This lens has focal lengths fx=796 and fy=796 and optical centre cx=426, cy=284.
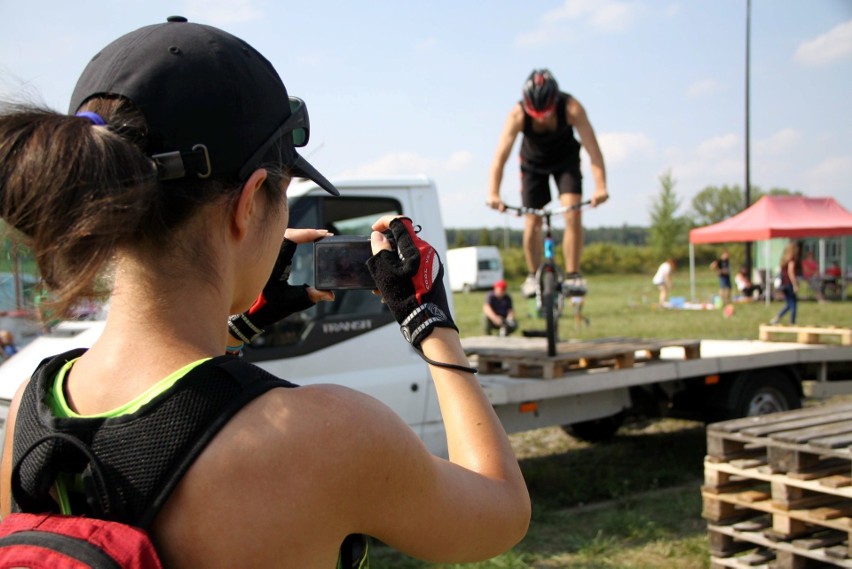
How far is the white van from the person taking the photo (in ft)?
155

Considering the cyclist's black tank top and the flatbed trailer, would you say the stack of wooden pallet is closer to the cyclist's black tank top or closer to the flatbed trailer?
the flatbed trailer

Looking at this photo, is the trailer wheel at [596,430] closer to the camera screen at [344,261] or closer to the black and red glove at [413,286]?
the camera screen at [344,261]

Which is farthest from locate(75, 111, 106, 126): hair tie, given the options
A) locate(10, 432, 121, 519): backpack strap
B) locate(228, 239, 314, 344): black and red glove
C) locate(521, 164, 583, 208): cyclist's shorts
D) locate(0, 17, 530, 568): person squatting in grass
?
locate(521, 164, 583, 208): cyclist's shorts

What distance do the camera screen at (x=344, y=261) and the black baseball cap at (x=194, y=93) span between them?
45cm

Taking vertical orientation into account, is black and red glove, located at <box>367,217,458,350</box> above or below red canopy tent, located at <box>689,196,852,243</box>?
below

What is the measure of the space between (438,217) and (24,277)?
472 centimetres

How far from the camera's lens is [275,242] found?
131 centimetres

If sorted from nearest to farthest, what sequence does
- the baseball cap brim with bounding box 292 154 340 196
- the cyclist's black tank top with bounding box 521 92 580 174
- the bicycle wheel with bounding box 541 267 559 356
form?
the baseball cap brim with bounding box 292 154 340 196 < the bicycle wheel with bounding box 541 267 559 356 < the cyclist's black tank top with bounding box 521 92 580 174

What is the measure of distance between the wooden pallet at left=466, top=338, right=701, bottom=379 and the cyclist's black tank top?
1670 mm

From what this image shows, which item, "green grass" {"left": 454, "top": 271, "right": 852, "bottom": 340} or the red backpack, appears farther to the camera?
"green grass" {"left": 454, "top": 271, "right": 852, "bottom": 340}

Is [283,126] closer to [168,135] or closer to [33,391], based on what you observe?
[168,135]

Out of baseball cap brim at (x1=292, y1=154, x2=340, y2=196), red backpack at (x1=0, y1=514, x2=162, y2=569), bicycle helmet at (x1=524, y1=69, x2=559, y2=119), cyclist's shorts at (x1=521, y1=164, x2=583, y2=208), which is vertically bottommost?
red backpack at (x1=0, y1=514, x2=162, y2=569)

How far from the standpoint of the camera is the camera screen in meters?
1.66

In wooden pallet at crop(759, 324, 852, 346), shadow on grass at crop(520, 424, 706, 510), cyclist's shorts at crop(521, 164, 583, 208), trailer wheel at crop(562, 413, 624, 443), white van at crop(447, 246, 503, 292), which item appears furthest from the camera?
white van at crop(447, 246, 503, 292)
